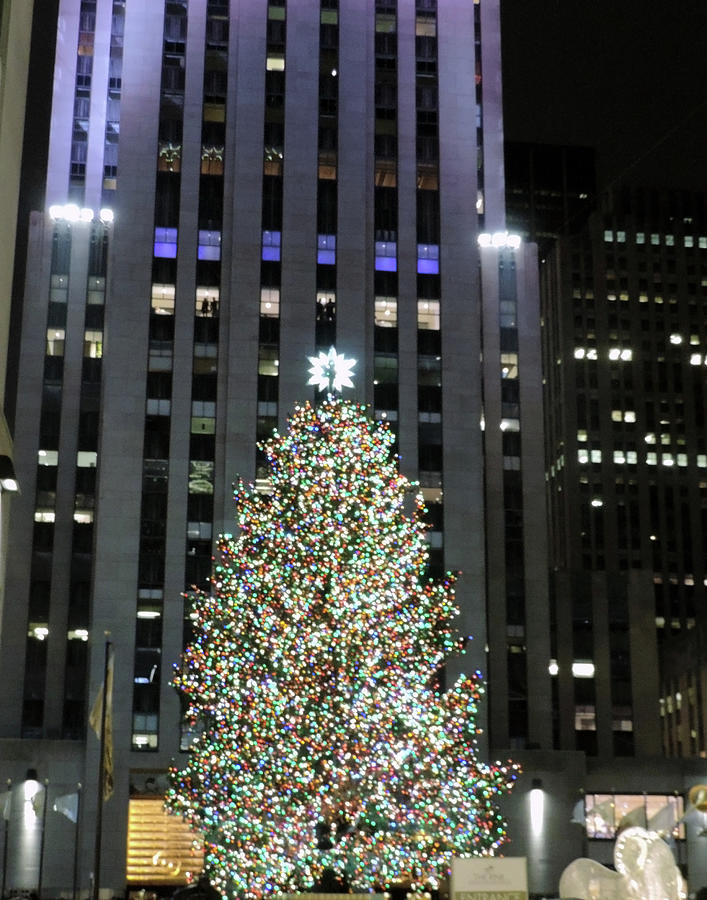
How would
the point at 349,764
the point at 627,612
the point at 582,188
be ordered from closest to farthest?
the point at 349,764
the point at 627,612
the point at 582,188

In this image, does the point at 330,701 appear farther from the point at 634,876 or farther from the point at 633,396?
the point at 633,396

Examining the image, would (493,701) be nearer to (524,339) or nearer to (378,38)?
(524,339)

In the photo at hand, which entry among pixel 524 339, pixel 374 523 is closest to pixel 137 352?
pixel 524 339

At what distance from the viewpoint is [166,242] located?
68562 mm

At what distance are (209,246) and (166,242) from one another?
7.26 ft

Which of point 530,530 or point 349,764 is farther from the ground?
point 530,530

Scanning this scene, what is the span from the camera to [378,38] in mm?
72688

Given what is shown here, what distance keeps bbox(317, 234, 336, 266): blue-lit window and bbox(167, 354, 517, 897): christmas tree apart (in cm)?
2963

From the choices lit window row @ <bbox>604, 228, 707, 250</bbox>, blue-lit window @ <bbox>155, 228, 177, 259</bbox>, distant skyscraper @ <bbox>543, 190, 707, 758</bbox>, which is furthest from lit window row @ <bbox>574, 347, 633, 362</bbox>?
blue-lit window @ <bbox>155, 228, 177, 259</bbox>

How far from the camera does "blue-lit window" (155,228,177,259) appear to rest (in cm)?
6844

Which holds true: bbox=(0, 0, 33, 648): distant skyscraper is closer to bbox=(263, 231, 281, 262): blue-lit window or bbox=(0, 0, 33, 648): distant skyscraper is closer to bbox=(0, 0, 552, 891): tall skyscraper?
bbox=(0, 0, 552, 891): tall skyscraper

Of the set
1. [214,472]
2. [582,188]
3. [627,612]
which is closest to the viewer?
[214,472]

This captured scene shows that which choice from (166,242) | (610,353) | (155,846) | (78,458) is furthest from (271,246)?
(610,353)

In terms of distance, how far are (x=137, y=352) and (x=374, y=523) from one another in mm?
31386
